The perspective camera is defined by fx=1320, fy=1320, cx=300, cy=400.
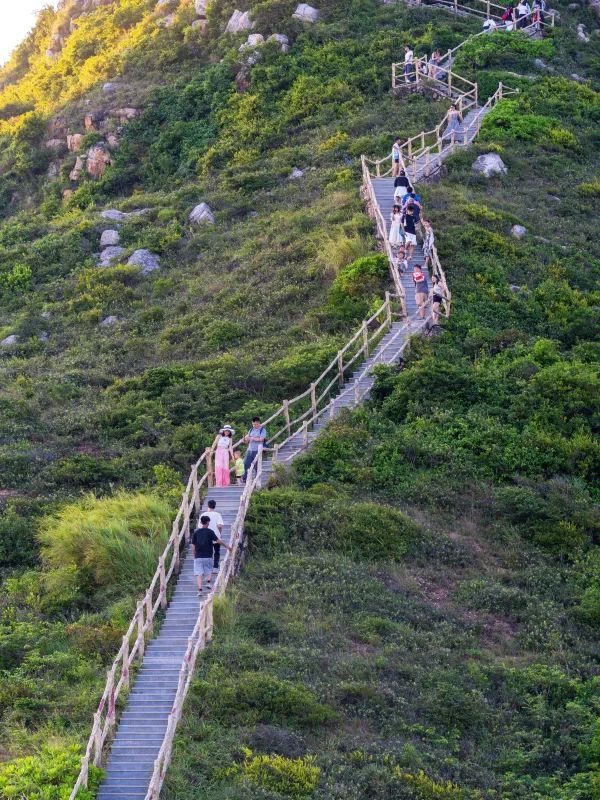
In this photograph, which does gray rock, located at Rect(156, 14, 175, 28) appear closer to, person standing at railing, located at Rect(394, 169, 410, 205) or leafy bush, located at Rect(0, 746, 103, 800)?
person standing at railing, located at Rect(394, 169, 410, 205)

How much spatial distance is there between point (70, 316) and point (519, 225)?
43.8 ft

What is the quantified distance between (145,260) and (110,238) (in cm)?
292

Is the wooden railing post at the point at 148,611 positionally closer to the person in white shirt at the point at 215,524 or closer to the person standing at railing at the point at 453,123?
the person in white shirt at the point at 215,524

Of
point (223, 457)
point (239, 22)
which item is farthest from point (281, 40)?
point (223, 457)

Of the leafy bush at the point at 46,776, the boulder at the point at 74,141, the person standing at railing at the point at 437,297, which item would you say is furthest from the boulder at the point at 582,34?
the leafy bush at the point at 46,776

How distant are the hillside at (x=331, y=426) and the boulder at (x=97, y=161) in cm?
13

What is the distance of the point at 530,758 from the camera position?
17.6 m

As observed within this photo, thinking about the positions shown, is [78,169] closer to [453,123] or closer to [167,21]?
[167,21]

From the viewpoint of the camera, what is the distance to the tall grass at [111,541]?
21.6m

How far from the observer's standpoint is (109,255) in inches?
1688

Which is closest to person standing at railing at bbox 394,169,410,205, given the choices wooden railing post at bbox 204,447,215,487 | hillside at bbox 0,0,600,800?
hillside at bbox 0,0,600,800

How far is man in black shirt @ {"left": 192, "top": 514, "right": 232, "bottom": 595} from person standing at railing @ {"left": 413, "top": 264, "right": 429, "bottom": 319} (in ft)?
41.0

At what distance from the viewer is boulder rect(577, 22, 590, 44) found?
55.7m

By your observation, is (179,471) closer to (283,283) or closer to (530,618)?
(530,618)
